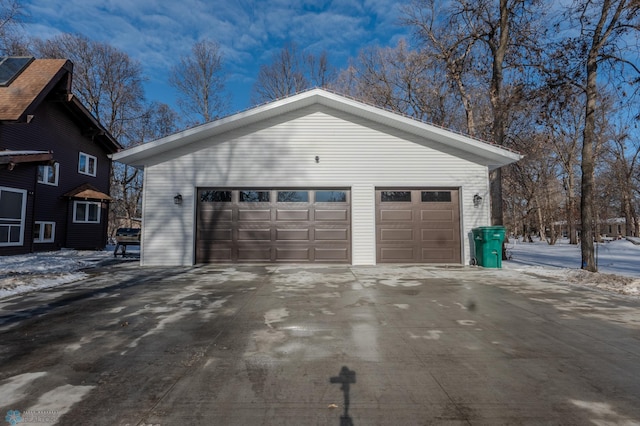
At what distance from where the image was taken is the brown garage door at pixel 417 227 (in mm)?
9898

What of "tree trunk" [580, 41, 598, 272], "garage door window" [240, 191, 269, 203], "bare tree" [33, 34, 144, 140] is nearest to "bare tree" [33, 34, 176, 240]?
"bare tree" [33, 34, 144, 140]

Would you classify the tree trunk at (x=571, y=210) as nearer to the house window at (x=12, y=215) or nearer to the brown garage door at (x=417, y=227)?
the brown garage door at (x=417, y=227)

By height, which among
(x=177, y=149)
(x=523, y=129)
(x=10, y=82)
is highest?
(x=10, y=82)

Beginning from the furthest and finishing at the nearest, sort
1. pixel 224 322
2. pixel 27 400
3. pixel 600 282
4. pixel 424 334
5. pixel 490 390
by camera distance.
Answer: pixel 600 282 → pixel 224 322 → pixel 424 334 → pixel 490 390 → pixel 27 400

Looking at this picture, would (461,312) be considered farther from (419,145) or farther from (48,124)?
(48,124)

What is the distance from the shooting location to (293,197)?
32.9 feet

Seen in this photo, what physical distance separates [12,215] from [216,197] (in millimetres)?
8840

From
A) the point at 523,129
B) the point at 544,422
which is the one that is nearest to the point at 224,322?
the point at 544,422

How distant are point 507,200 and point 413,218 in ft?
89.7

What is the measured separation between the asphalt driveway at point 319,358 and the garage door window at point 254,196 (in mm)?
4472

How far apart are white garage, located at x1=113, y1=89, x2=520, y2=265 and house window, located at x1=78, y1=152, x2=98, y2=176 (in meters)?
9.21

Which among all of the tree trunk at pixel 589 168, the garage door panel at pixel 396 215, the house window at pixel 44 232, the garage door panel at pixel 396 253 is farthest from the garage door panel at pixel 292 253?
the house window at pixel 44 232

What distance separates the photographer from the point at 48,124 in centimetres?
1426

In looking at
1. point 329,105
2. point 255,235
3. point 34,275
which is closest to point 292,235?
point 255,235
